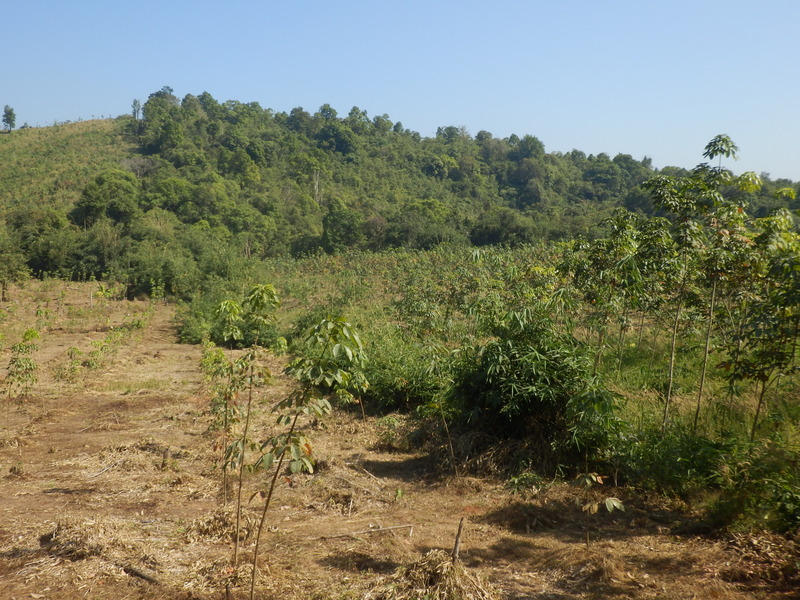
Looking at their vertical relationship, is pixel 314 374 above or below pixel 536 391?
above

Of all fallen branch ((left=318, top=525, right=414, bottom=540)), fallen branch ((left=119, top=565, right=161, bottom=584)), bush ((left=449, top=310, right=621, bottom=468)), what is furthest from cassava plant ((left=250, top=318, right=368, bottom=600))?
bush ((left=449, top=310, right=621, bottom=468))

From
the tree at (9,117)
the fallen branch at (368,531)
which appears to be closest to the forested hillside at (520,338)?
the fallen branch at (368,531)

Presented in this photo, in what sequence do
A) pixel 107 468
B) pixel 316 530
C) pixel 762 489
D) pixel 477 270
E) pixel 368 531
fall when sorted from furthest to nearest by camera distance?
pixel 477 270 → pixel 107 468 → pixel 316 530 → pixel 368 531 → pixel 762 489

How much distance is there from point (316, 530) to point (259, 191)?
4426 cm

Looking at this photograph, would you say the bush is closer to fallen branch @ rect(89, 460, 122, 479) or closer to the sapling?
the sapling

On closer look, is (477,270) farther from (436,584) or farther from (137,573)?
(436,584)

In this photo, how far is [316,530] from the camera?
4.68 m

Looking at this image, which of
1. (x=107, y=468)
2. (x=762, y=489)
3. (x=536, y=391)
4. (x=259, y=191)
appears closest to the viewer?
(x=762, y=489)

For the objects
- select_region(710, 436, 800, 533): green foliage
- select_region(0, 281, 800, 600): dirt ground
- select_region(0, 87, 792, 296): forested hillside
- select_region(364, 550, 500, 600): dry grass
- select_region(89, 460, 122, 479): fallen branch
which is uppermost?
select_region(0, 87, 792, 296): forested hillside

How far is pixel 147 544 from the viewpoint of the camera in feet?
14.1

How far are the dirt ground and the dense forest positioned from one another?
424 millimetres

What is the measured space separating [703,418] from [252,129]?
62.6 metres

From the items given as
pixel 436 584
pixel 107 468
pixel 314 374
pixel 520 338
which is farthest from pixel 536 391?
pixel 107 468

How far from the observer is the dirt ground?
3.56 metres
